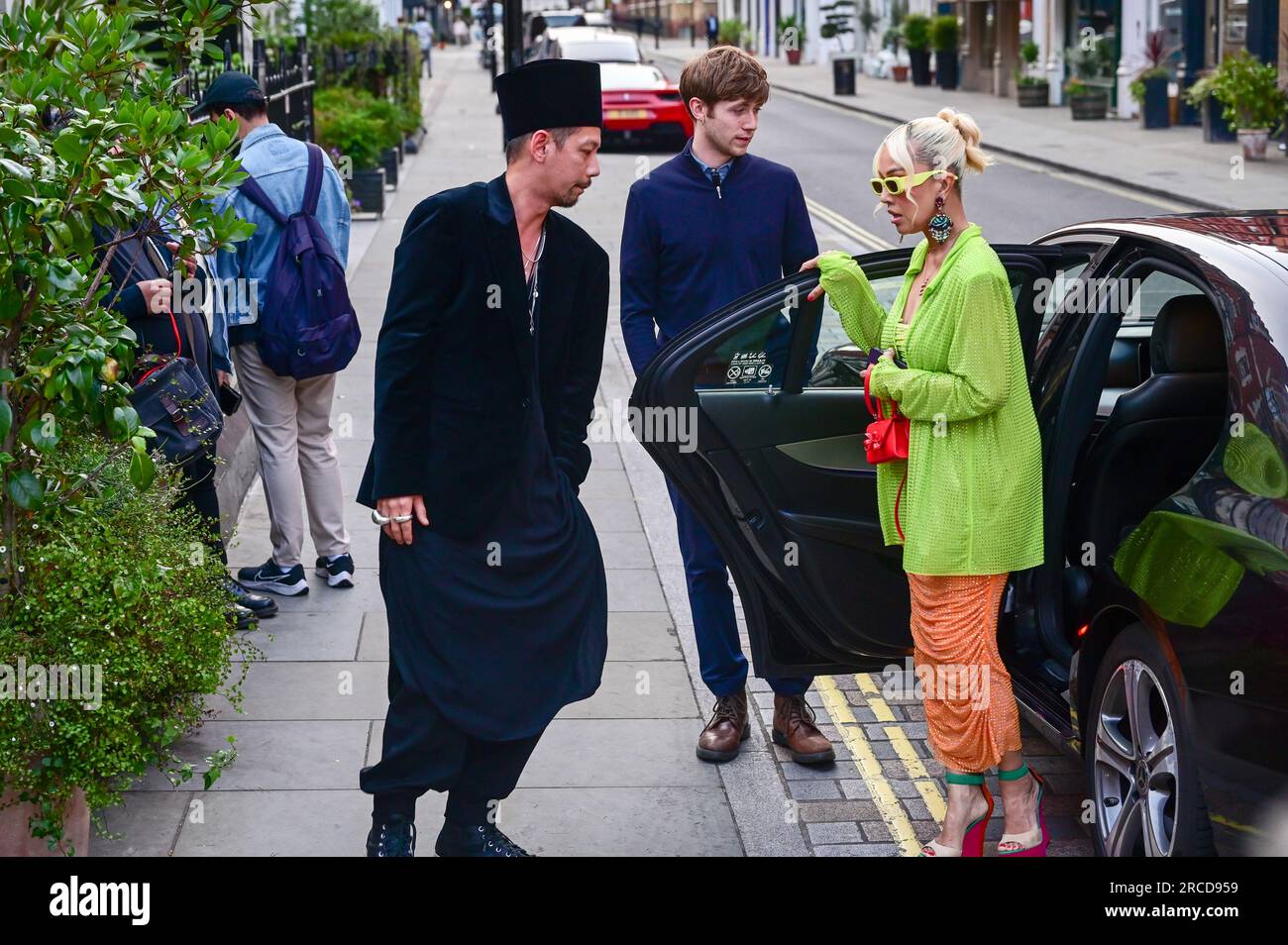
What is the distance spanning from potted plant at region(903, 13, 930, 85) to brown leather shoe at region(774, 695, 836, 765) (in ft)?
136

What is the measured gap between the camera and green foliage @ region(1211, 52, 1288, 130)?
23656mm

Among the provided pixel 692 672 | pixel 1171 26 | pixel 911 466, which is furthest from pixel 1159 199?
pixel 911 466

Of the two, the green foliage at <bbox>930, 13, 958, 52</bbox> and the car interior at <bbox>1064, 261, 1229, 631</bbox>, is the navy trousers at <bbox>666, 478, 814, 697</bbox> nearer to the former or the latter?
the car interior at <bbox>1064, 261, 1229, 631</bbox>

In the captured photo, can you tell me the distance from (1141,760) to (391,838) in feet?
5.90

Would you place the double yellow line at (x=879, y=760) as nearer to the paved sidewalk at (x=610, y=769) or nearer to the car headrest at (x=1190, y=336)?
the paved sidewalk at (x=610, y=769)

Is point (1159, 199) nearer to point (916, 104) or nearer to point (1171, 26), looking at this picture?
point (1171, 26)

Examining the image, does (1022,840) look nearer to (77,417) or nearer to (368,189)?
(77,417)

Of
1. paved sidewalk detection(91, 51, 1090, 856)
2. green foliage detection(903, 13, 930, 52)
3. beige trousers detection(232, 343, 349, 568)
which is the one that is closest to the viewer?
paved sidewalk detection(91, 51, 1090, 856)

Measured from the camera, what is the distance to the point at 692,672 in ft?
19.4

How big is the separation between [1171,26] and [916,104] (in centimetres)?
840

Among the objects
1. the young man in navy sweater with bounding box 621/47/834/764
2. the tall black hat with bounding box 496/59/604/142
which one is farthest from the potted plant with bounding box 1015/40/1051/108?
the tall black hat with bounding box 496/59/604/142

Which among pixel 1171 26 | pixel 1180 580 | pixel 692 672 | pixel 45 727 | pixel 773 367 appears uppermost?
pixel 1171 26

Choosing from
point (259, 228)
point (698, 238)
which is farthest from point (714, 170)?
point (259, 228)
